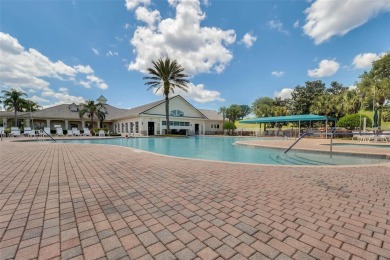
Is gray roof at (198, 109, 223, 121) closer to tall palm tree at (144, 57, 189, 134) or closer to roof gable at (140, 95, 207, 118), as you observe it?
roof gable at (140, 95, 207, 118)

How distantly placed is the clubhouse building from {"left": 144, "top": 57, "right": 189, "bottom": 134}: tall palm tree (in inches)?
175

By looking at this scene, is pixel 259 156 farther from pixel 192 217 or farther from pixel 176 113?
pixel 176 113

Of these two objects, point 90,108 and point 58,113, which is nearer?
point 90,108

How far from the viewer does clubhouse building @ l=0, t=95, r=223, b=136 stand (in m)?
29.2

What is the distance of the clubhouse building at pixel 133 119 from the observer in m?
29.2

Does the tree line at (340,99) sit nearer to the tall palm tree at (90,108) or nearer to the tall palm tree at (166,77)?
the tall palm tree at (166,77)

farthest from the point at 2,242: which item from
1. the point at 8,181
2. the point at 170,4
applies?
the point at 170,4

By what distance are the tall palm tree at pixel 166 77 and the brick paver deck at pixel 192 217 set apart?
23.6 metres

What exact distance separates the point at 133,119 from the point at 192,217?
30069 mm

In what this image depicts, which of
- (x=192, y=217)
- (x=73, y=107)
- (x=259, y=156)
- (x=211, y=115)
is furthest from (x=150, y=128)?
(x=192, y=217)

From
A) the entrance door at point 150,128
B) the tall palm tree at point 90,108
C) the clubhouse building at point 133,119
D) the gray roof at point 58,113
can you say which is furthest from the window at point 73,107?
the entrance door at point 150,128

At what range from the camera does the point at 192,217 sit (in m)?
2.33

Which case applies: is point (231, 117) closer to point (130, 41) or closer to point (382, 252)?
point (130, 41)

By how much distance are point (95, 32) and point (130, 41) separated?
2955mm
